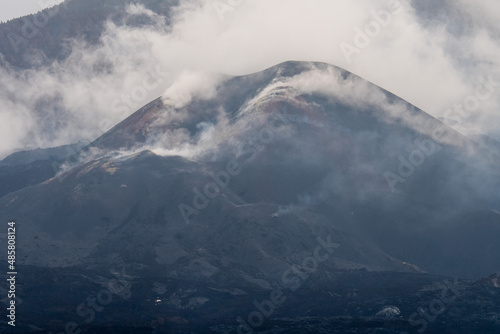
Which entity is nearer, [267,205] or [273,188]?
[267,205]

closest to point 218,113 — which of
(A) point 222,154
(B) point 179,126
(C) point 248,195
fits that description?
(B) point 179,126

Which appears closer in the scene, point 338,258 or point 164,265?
point 164,265

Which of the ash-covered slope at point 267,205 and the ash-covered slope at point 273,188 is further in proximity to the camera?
the ash-covered slope at point 273,188

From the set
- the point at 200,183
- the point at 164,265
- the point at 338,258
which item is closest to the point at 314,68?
the point at 200,183

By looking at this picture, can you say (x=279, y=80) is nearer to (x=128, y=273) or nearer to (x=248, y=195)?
(x=248, y=195)

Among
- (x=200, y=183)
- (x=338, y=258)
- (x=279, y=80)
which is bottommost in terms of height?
(x=338, y=258)

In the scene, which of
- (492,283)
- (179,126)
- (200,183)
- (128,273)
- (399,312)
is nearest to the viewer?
(399,312)

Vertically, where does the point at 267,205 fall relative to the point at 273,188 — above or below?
below

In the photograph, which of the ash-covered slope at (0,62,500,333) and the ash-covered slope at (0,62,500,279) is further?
the ash-covered slope at (0,62,500,279)

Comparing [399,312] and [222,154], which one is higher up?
[222,154]

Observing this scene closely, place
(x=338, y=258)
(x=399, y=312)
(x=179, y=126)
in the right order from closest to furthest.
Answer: (x=399, y=312)
(x=338, y=258)
(x=179, y=126)
